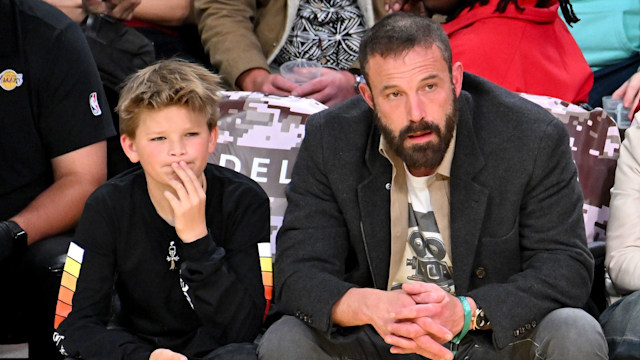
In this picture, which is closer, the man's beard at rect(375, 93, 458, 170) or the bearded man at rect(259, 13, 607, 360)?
the bearded man at rect(259, 13, 607, 360)

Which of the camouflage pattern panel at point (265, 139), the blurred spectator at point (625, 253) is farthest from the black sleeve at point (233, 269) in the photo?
the blurred spectator at point (625, 253)

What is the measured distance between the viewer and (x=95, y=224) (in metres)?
3.10

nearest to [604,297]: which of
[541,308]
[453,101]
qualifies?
[541,308]

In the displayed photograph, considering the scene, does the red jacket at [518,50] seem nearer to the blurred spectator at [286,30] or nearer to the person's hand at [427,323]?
the blurred spectator at [286,30]

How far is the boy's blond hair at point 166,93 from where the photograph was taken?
3051 mm

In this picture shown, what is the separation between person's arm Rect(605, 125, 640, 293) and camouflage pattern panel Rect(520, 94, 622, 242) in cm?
14

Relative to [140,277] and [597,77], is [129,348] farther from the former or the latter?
[597,77]

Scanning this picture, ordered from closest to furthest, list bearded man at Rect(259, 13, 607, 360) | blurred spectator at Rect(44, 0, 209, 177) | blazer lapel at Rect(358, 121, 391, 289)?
bearded man at Rect(259, 13, 607, 360)
blazer lapel at Rect(358, 121, 391, 289)
blurred spectator at Rect(44, 0, 209, 177)

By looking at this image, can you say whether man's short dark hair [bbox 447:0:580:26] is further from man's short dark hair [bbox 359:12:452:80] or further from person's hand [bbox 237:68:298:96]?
man's short dark hair [bbox 359:12:452:80]

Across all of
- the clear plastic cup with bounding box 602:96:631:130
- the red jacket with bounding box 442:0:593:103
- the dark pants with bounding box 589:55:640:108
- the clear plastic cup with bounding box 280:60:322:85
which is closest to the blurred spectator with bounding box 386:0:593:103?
the red jacket with bounding box 442:0:593:103

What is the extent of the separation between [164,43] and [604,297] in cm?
210

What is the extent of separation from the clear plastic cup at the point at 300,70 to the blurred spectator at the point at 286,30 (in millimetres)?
62

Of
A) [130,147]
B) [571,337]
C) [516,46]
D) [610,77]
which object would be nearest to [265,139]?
[130,147]

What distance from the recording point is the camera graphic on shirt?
3.15 meters
